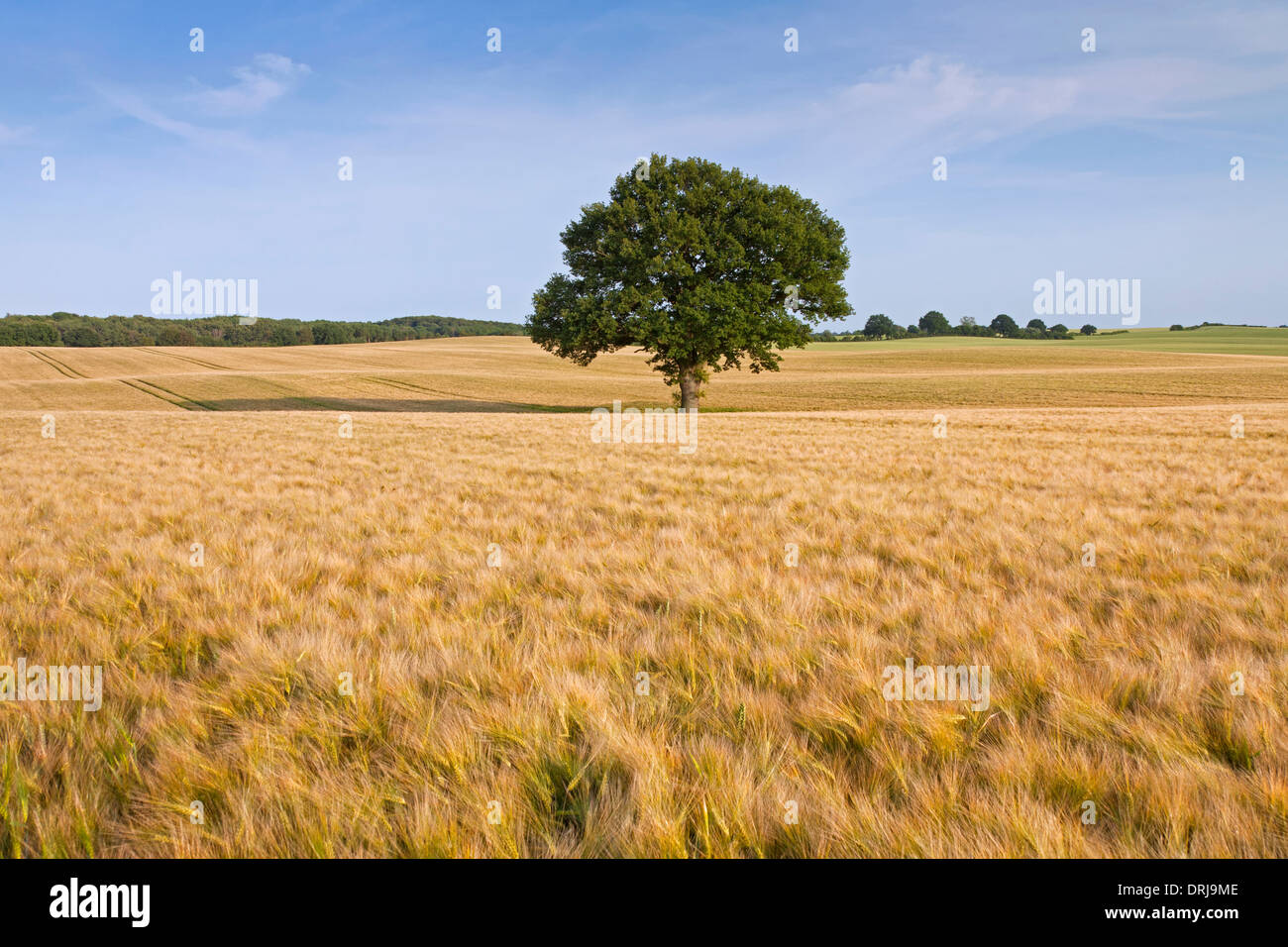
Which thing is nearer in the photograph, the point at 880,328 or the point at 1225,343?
the point at 1225,343

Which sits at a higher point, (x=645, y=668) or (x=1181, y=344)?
(x=1181, y=344)

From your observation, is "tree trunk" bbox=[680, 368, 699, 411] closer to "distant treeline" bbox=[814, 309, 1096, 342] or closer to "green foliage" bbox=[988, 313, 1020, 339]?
"distant treeline" bbox=[814, 309, 1096, 342]

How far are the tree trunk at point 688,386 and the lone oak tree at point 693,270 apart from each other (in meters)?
0.12

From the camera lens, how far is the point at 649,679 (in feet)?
10.3

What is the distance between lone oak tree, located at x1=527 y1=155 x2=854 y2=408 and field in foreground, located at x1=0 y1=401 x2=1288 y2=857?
84.0ft

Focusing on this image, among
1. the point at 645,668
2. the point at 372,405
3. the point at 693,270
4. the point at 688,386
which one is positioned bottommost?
the point at 645,668

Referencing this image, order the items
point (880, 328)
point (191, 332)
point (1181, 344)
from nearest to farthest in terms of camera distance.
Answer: point (1181, 344) < point (191, 332) < point (880, 328)

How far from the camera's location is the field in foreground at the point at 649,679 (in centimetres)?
203

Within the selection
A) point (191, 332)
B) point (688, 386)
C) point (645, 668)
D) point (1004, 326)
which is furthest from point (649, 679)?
point (1004, 326)

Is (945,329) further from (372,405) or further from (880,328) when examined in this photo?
(372,405)

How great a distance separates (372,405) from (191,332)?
9568 cm

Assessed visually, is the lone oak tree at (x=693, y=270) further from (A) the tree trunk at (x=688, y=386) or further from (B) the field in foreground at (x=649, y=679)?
(B) the field in foreground at (x=649, y=679)

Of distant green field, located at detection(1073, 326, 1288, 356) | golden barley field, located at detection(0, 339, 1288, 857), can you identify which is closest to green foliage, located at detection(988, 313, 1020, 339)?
distant green field, located at detection(1073, 326, 1288, 356)
